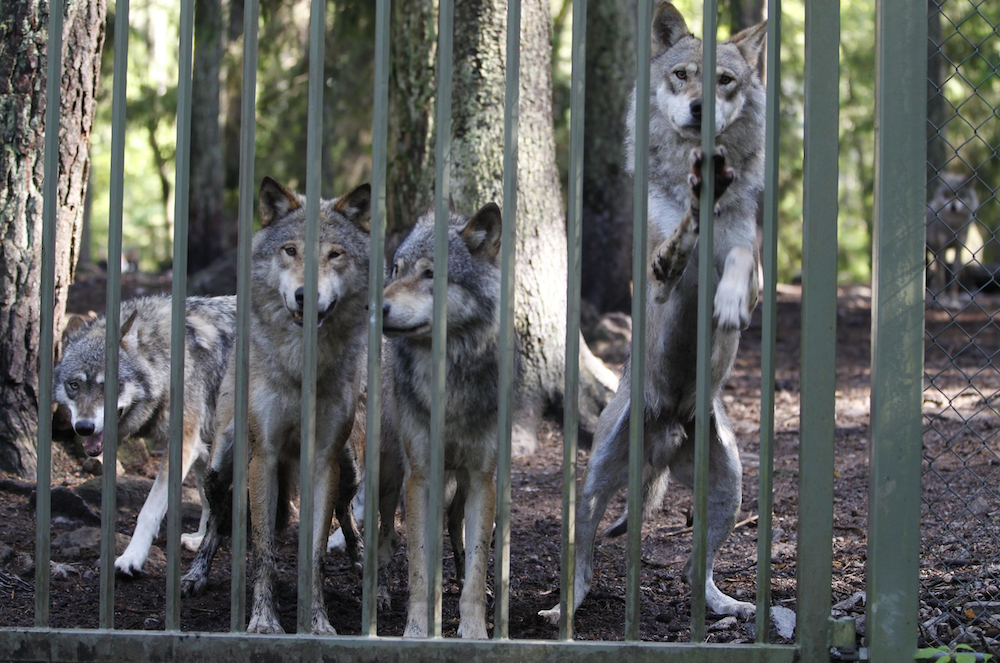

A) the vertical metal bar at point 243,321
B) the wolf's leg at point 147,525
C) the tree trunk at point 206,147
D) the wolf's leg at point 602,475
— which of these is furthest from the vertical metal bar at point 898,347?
the tree trunk at point 206,147

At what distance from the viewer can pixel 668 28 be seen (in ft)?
15.7

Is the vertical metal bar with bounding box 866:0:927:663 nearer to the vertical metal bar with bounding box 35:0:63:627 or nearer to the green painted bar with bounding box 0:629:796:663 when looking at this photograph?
the green painted bar with bounding box 0:629:796:663

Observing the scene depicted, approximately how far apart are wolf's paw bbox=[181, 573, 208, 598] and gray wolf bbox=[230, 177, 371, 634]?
62 cm

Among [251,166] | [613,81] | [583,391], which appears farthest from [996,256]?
[251,166]

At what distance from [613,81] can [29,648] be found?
31.5 ft

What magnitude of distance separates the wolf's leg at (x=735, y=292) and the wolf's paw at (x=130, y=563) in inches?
128

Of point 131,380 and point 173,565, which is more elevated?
point 131,380

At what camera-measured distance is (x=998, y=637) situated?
3.36m

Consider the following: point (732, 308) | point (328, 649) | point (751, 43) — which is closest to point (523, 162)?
point (751, 43)

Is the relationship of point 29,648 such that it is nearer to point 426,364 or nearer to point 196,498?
point 426,364

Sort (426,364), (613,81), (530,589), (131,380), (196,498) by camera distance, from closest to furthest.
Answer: (426,364) < (530,589) < (131,380) < (196,498) < (613,81)

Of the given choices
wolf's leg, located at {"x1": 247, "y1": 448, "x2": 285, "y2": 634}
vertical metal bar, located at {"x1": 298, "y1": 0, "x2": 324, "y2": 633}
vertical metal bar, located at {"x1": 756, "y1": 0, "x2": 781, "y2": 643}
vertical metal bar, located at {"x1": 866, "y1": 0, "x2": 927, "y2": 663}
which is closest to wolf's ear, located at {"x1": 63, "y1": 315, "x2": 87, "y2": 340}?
wolf's leg, located at {"x1": 247, "y1": 448, "x2": 285, "y2": 634}

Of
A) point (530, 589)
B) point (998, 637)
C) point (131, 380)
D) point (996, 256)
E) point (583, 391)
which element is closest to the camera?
point (998, 637)

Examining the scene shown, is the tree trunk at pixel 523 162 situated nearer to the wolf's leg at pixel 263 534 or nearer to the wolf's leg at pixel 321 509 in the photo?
the wolf's leg at pixel 321 509
